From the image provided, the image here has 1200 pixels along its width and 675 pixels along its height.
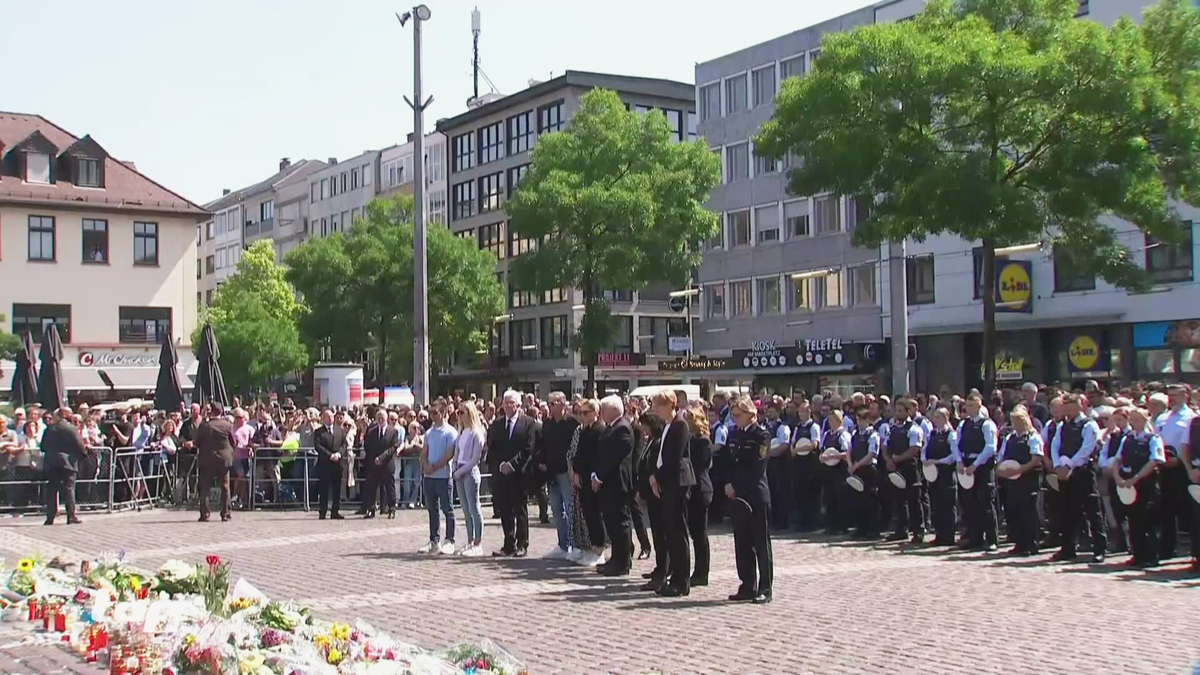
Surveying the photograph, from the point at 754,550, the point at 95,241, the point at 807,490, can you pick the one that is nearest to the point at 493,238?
the point at 95,241

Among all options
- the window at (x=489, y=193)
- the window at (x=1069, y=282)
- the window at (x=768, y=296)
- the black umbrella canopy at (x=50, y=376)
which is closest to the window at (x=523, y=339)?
the window at (x=489, y=193)

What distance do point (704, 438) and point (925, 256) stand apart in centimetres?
3253

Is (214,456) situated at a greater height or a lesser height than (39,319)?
lesser

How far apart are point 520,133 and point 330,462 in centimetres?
4997

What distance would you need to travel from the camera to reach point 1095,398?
725 inches

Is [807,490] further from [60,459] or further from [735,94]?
[735,94]

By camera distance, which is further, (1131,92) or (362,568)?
(1131,92)

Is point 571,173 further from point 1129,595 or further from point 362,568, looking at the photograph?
point 1129,595

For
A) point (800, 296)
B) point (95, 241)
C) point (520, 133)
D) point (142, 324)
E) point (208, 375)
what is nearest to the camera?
point (208, 375)

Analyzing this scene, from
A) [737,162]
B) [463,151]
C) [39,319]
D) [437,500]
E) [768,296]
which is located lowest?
[437,500]

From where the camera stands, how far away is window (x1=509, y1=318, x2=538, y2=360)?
232ft

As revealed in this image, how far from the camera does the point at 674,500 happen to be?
1336cm

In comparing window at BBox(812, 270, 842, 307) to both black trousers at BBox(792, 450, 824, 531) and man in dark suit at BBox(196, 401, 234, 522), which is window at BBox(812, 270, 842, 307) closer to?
black trousers at BBox(792, 450, 824, 531)

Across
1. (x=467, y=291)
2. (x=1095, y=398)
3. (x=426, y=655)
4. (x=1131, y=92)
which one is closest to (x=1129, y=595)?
(x=1095, y=398)
